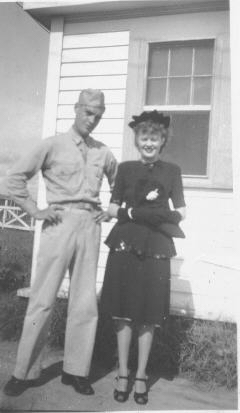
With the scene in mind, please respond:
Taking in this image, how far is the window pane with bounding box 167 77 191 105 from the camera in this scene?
11.6ft

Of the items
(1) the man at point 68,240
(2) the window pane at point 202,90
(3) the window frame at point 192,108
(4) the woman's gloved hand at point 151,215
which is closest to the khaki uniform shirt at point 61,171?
(1) the man at point 68,240

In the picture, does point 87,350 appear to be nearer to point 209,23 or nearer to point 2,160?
point 2,160

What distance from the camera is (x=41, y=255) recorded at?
2.45 meters

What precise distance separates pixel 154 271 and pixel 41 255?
2.17 feet

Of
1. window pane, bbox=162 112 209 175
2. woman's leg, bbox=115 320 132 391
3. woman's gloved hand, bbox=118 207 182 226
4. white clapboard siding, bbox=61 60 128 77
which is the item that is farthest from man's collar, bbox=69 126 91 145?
white clapboard siding, bbox=61 60 128 77

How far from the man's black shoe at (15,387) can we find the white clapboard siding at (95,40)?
2791mm

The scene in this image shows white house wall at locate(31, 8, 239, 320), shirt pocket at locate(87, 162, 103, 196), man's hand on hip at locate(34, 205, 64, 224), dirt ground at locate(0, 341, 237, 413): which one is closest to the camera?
dirt ground at locate(0, 341, 237, 413)

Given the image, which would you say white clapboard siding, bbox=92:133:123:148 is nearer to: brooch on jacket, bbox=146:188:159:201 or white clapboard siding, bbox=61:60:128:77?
white clapboard siding, bbox=61:60:128:77

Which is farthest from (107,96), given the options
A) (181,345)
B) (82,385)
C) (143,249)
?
(82,385)

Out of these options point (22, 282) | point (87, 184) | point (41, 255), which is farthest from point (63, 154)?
point (22, 282)

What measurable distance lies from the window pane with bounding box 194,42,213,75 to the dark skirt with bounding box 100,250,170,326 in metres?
1.83

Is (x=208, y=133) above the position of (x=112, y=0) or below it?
below

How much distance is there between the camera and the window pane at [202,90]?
11.4 ft

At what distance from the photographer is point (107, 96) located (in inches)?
146
